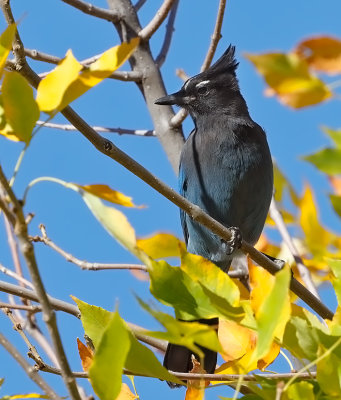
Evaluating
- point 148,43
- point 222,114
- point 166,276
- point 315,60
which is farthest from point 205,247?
point 315,60

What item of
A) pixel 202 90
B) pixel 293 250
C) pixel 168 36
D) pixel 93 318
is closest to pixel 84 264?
pixel 293 250

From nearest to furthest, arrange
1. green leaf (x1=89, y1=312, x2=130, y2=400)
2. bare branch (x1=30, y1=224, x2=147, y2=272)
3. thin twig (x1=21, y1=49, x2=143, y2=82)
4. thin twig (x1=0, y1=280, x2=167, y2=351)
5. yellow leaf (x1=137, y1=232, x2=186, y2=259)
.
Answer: green leaf (x1=89, y1=312, x2=130, y2=400), thin twig (x1=0, y1=280, x2=167, y2=351), yellow leaf (x1=137, y1=232, x2=186, y2=259), bare branch (x1=30, y1=224, x2=147, y2=272), thin twig (x1=21, y1=49, x2=143, y2=82)

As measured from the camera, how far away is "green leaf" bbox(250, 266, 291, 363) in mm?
864

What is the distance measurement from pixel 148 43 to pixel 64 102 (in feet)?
7.78

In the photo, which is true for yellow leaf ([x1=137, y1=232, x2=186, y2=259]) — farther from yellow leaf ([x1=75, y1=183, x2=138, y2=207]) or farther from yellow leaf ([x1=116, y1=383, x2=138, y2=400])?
yellow leaf ([x1=75, y1=183, x2=138, y2=207])

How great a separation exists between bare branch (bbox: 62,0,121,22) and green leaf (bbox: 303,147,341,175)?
250cm

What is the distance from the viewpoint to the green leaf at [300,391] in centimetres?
101

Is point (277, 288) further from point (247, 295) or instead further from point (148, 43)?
point (148, 43)

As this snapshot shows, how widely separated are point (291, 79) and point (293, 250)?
1.80 m

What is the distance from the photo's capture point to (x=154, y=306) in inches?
A: 35.8

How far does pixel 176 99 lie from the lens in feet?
11.5

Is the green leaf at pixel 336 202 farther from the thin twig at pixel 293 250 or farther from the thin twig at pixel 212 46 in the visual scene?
the thin twig at pixel 212 46

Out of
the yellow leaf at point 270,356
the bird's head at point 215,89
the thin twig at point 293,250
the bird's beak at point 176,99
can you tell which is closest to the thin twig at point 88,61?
the bird's beak at point 176,99

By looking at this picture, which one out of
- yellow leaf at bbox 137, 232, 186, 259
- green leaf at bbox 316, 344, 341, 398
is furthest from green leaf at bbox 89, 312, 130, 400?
yellow leaf at bbox 137, 232, 186, 259
